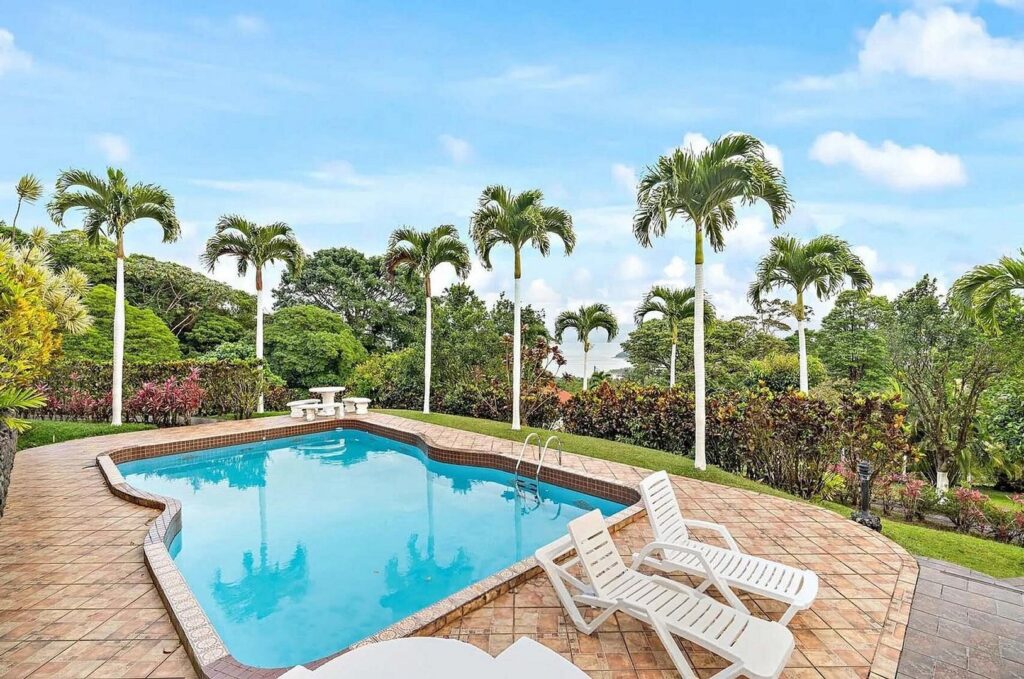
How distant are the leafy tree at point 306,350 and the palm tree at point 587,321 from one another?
8450mm

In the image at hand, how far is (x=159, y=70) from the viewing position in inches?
424

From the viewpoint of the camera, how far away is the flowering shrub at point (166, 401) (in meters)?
12.6

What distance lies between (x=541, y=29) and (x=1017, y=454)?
11913mm

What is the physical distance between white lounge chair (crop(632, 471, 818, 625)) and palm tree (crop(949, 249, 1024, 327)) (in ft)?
17.8

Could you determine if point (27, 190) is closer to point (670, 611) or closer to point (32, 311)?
point (32, 311)

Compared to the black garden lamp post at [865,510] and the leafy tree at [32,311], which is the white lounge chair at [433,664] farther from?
the black garden lamp post at [865,510]

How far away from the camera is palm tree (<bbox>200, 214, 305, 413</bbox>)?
47.0 ft

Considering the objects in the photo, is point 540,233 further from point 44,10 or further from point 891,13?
point 44,10

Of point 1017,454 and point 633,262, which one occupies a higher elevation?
point 633,262

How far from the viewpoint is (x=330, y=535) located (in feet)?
21.9

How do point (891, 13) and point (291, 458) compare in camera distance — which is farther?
point (291, 458)

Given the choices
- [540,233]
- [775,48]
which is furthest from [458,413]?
[775,48]

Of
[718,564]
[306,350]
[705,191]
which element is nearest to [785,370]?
[705,191]

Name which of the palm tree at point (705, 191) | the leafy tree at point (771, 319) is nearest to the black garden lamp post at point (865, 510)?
the palm tree at point (705, 191)
